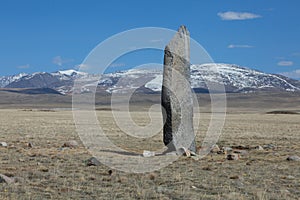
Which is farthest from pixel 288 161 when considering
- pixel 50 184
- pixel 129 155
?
pixel 50 184

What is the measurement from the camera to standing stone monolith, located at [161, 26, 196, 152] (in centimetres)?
1886

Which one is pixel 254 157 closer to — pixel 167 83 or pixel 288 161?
pixel 288 161

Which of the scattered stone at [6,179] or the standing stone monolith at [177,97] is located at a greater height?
the standing stone monolith at [177,97]

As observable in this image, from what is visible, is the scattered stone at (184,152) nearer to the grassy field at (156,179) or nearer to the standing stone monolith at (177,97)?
the standing stone monolith at (177,97)

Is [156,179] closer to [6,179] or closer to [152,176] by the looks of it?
[152,176]

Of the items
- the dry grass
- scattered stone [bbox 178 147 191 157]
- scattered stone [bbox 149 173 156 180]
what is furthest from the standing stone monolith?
scattered stone [bbox 149 173 156 180]

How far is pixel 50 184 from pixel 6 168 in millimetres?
3119

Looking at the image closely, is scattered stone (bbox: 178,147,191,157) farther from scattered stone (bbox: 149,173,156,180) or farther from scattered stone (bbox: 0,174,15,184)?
scattered stone (bbox: 0,174,15,184)

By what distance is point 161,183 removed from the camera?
11945 mm

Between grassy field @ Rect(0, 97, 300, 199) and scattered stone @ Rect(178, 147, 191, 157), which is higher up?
scattered stone @ Rect(178, 147, 191, 157)

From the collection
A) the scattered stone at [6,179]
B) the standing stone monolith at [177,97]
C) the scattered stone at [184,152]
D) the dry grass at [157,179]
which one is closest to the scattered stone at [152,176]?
the dry grass at [157,179]

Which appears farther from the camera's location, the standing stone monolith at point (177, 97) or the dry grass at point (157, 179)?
the standing stone monolith at point (177, 97)

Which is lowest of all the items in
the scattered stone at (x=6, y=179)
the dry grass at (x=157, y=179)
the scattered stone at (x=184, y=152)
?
the dry grass at (x=157, y=179)

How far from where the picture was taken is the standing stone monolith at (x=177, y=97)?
61.9ft
